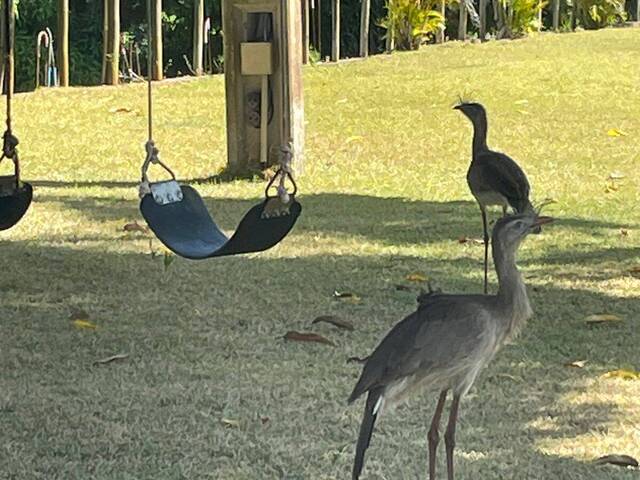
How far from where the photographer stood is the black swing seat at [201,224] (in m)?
4.99

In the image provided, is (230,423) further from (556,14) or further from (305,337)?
(556,14)

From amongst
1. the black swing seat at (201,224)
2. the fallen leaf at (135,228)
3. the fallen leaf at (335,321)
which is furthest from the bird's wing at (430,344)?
the fallen leaf at (135,228)

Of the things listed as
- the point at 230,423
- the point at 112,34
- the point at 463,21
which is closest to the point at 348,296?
the point at 230,423

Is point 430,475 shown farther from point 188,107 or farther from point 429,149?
point 188,107

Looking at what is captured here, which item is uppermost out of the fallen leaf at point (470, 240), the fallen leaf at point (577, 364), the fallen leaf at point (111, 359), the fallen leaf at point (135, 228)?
the fallen leaf at point (135, 228)

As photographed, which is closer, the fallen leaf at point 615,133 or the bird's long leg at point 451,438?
the bird's long leg at point 451,438

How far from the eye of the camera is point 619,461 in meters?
4.44

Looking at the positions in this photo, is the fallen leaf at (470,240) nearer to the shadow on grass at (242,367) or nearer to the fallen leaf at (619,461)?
the shadow on grass at (242,367)

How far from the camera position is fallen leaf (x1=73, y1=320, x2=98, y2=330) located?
5.96m

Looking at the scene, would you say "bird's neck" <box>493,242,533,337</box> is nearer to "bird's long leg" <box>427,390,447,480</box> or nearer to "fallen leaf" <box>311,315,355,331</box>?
"bird's long leg" <box>427,390,447,480</box>

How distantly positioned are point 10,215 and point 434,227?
299cm

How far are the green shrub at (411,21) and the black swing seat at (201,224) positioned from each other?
1141cm

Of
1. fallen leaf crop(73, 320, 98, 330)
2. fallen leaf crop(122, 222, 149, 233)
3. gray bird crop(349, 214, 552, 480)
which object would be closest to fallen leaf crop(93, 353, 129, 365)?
fallen leaf crop(73, 320, 98, 330)

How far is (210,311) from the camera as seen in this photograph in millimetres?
6266
